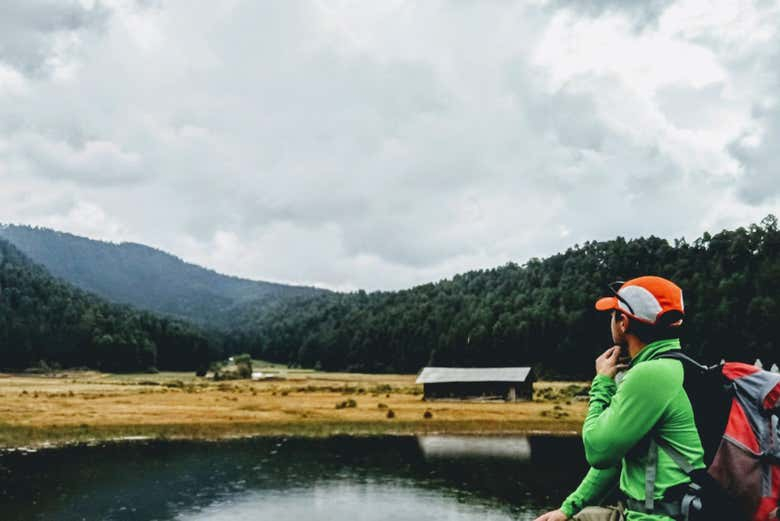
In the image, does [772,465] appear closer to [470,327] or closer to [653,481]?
[653,481]

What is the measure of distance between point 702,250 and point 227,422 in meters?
109

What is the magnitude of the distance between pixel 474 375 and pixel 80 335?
320ft

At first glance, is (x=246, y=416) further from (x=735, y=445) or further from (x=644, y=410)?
(x=735, y=445)

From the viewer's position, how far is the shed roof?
84312mm

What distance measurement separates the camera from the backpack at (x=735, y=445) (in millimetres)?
3666

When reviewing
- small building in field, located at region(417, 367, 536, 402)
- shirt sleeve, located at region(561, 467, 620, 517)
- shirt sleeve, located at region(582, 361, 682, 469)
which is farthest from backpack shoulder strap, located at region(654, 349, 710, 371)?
small building in field, located at region(417, 367, 536, 402)

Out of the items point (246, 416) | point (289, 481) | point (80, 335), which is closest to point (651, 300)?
point (289, 481)

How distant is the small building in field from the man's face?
8025 cm

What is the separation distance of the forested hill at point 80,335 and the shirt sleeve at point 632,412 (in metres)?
A: 156

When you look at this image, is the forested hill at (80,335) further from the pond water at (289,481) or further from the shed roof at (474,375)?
the pond water at (289,481)

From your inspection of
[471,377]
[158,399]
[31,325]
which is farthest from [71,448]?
[31,325]

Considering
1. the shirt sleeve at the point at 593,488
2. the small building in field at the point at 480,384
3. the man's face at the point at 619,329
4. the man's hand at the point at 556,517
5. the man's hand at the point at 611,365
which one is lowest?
the small building in field at the point at 480,384

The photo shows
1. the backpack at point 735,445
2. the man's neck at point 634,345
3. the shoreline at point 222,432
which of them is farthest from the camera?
the shoreline at point 222,432

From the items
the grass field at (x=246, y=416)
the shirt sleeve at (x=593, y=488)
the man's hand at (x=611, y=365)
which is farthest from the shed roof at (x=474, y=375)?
the man's hand at (x=611, y=365)
